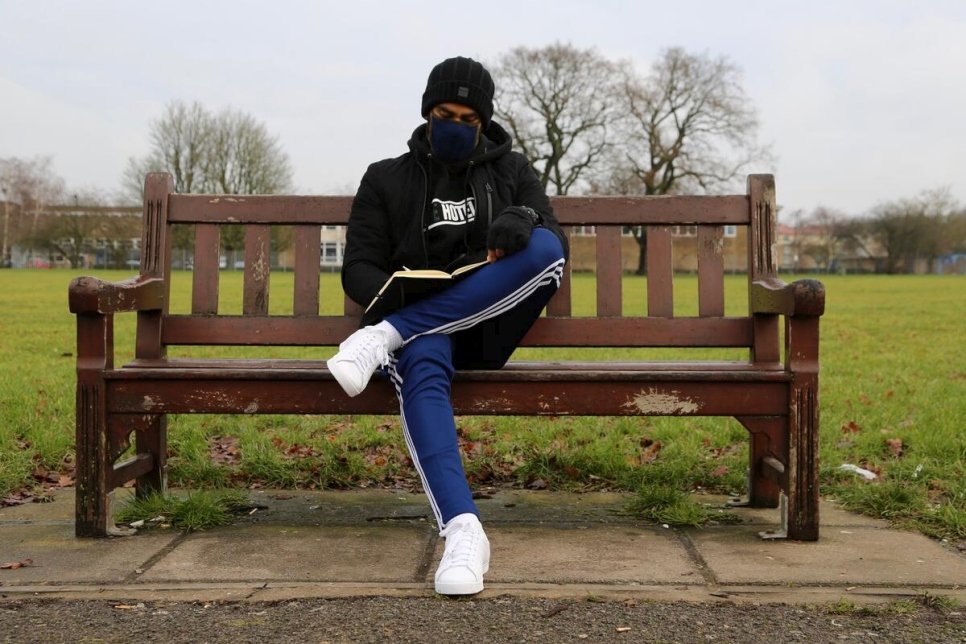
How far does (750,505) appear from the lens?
3.78 meters

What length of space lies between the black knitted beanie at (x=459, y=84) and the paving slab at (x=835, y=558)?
171 centimetres

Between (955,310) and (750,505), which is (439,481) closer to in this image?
(750,505)

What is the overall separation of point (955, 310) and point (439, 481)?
1863cm

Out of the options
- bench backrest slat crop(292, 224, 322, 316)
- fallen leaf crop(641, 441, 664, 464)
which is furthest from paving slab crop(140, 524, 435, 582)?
fallen leaf crop(641, 441, 664, 464)

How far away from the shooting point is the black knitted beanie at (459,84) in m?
3.29

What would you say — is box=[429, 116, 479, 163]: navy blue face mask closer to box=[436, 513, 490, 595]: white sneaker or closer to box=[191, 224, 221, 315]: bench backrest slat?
box=[191, 224, 221, 315]: bench backrest slat

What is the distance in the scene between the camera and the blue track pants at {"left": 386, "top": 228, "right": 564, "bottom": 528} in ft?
9.18

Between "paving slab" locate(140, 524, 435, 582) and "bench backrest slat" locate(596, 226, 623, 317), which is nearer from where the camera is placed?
"paving slab" locate(140, 524, 435, 582)

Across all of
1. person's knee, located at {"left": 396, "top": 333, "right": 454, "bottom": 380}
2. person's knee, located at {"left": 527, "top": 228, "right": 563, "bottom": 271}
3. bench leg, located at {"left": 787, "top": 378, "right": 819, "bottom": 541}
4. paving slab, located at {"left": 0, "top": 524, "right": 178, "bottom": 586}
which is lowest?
paving slab, located at {"left": 0, "top": 524, "right": 178, "bottom": 586}

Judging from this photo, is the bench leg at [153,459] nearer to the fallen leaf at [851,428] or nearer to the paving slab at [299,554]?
the paving slab at [299,554]

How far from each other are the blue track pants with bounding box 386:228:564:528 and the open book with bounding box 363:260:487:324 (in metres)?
0.03

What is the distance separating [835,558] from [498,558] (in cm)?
108

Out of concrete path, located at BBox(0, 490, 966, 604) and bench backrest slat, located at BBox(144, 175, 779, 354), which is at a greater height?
bench backrest slat, located at BBox(144, 175, 779, 354)

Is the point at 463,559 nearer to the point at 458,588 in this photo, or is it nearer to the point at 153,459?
the point at 458,588
